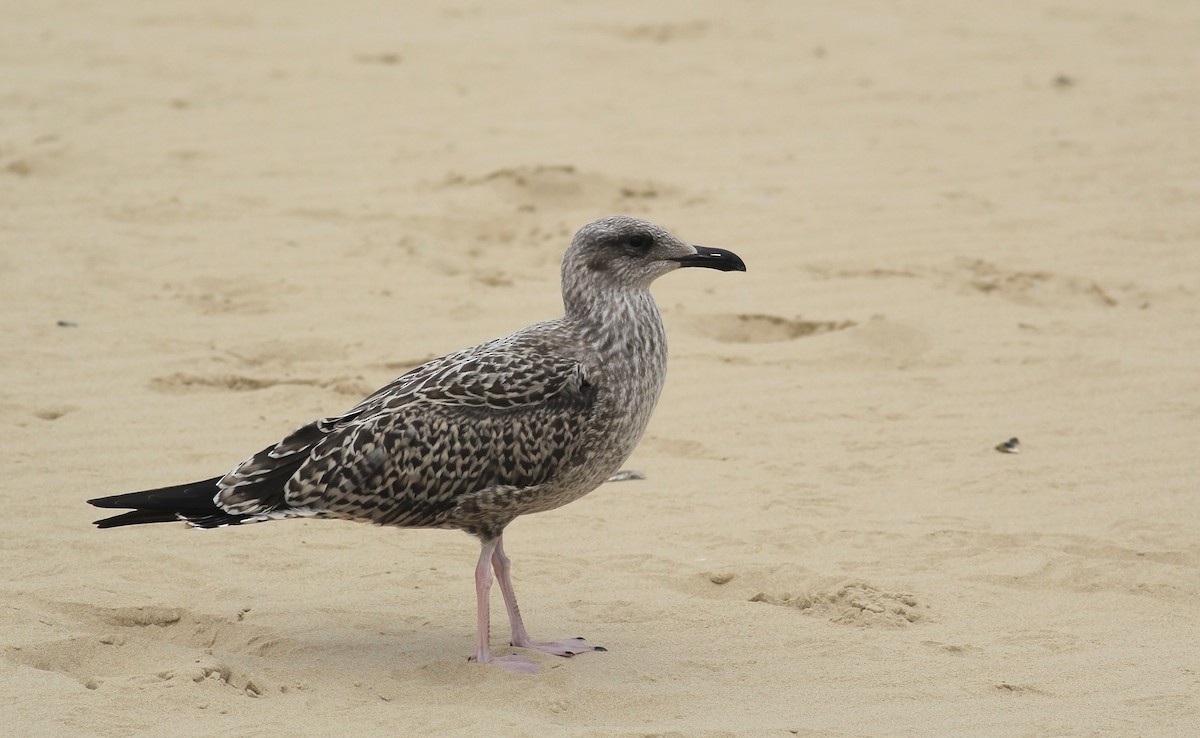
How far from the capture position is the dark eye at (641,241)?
6.25m

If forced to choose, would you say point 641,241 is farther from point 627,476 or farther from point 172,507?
point 172,507

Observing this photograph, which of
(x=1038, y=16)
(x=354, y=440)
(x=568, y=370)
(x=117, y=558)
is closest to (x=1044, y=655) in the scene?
(x=568, y=370)

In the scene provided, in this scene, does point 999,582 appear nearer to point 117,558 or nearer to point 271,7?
point 117,558

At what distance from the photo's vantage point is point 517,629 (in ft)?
19.8

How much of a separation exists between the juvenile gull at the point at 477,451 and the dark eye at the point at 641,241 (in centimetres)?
29

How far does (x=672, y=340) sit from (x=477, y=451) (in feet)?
12.8

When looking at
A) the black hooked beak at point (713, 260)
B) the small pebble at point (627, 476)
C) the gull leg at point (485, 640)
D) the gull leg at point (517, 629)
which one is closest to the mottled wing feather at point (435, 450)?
the gull leg at point (485, 640)

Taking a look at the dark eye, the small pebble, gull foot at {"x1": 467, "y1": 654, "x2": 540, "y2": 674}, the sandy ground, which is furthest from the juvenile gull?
the small pebble

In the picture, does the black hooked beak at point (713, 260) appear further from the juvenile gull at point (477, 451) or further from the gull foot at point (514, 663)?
the gull foot at point (514, 663)

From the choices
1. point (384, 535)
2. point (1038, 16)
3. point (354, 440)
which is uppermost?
A: point (1038, 16)

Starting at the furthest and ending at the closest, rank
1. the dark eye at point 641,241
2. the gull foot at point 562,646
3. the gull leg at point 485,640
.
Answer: the dark eye at point 641,241 < the gull foot at point 562,646 < the gull leg at point 485,640

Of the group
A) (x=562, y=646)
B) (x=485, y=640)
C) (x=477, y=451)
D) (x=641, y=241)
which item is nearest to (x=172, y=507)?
(x=477, y=451)

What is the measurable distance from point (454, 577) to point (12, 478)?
220 cm

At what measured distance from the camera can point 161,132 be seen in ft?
41.8
